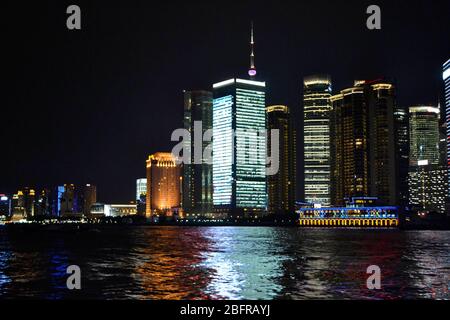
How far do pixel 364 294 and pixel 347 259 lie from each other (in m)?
31.0

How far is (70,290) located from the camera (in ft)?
137

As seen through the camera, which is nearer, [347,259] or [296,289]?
[296,289]

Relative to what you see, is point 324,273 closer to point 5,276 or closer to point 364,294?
point 364,294

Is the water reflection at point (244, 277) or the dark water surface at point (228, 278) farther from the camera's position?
the water reflection at point (244, 277)

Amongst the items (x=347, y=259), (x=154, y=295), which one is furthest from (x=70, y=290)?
(x=347, y=259)

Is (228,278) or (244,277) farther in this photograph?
(244,277)

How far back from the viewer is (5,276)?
51.3 metres

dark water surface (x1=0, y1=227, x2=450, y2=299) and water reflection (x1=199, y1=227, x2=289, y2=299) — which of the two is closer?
dark water surface (x1=0, y1=227, x2=450, y2=299)

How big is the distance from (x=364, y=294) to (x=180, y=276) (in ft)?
58.5
